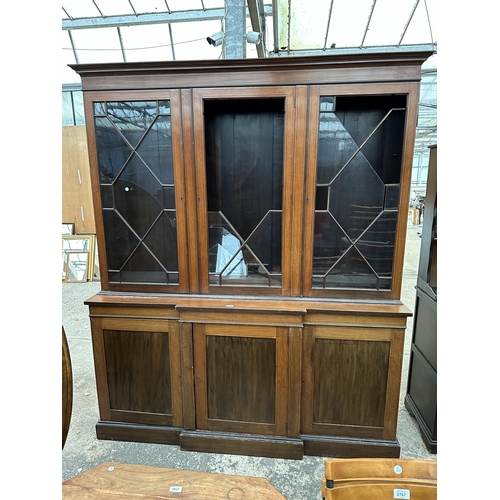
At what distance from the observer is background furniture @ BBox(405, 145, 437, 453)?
5.24 feet

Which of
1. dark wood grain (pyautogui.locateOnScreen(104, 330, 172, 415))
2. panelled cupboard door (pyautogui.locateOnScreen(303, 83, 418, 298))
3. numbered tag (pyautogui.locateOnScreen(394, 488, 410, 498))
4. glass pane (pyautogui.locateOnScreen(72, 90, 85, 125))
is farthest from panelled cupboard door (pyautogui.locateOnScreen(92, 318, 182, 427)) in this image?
glass pane (pyautogui.locateOnScreen(72, 90, 85, 125))

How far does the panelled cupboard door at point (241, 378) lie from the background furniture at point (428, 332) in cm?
80

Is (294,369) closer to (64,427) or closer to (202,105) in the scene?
(64,427)

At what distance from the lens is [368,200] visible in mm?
1476

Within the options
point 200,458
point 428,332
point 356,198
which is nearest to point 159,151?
point 356,198

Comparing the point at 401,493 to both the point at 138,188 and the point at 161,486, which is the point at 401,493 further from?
the point at 138,188

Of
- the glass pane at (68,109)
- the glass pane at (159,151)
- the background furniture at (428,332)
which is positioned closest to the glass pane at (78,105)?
the glass pane at (68,109)

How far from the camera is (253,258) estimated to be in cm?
160

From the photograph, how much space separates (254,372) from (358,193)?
41.1 inches

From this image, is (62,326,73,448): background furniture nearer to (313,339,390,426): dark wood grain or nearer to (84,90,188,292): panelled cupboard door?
(84,90,188,292): panelled cupboard door

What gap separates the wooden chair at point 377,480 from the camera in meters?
0.91

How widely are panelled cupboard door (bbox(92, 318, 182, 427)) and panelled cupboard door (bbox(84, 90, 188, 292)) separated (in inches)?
8.5

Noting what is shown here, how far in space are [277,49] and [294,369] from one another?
13.1 feet
